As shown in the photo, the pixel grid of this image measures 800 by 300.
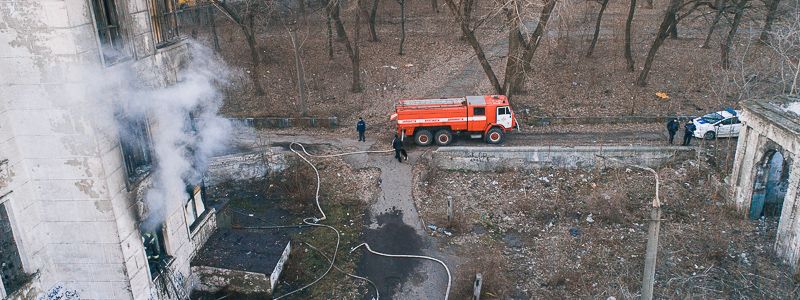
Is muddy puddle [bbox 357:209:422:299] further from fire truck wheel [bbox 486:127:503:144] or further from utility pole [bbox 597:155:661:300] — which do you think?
utility pole [bbox 597:155:661:300]

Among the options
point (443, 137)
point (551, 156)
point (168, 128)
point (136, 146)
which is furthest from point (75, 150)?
point (551, 156)

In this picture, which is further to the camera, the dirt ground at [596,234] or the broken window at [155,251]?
the dirt ground at [596,234]

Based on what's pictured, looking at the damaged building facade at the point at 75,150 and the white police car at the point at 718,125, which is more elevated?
the damaged building facade at the point at 75,150

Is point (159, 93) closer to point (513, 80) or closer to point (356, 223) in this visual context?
point (356, 223)

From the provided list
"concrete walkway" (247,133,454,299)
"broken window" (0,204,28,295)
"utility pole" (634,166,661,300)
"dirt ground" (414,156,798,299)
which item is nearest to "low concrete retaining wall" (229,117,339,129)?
"concrete walkway" (247,133,454,299)

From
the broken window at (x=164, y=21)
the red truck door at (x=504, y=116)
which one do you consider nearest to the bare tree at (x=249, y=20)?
the broken window at (x=164, y=21)

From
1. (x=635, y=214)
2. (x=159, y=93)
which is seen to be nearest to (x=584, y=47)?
(x=635, y=214)

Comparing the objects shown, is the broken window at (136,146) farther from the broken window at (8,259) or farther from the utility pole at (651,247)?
the utility pole at (651,247)
